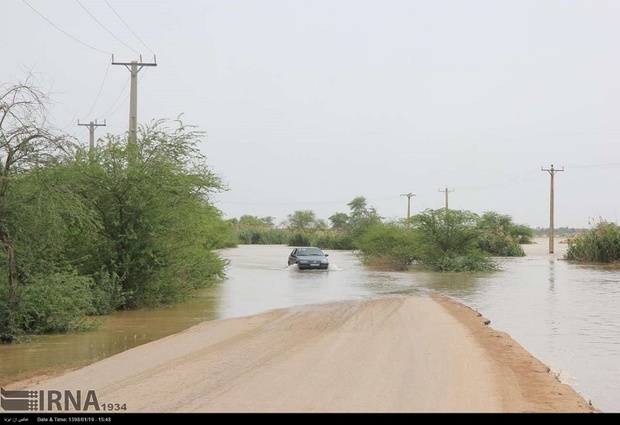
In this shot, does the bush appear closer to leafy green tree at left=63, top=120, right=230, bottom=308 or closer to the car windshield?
leafy green tree at left=63, top=120, right=230, bottom=308

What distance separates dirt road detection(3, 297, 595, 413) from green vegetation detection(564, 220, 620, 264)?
150 ft

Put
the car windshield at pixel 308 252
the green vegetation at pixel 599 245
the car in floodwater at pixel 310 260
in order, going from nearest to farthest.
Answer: the car in floodwater at pixel 310 260 → the car windshield at pixel 308 252 → the green vegetation at pixel 599 245

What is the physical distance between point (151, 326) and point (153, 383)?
361 inches

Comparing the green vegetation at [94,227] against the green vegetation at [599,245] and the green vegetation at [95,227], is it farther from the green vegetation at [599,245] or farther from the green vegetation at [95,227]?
the green vegetation at [599,245]

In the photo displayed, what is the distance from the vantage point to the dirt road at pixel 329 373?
361 inches

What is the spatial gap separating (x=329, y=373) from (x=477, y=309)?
12995mm

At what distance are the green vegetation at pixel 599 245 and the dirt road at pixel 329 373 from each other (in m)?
45.8

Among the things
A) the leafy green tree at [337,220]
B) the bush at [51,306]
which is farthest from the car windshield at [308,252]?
the leafy green tree at [337,220]

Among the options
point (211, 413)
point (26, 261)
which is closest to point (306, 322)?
point (26, 261)

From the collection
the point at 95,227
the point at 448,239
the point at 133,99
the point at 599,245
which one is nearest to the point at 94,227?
the point at 95,227

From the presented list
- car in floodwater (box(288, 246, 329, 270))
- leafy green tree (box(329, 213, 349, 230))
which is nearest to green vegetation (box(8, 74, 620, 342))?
car in floodwater (box(288, 246, 329, 270))

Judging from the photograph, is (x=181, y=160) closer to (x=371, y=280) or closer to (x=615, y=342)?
(x=371, y=280)

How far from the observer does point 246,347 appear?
46.9 ft

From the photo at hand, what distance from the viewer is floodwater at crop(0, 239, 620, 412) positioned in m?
13.4
